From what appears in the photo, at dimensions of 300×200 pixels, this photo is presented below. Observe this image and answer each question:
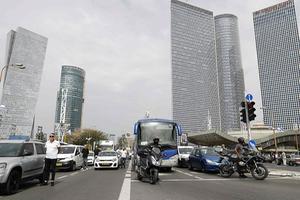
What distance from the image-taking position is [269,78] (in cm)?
8444

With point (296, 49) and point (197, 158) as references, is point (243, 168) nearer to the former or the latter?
point (197, 158)

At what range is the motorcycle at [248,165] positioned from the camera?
40.2 ft

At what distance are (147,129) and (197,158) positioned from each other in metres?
3.46

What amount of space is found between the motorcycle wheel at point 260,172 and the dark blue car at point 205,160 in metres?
3.38

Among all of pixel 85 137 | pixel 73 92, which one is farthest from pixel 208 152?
pixel 73 92

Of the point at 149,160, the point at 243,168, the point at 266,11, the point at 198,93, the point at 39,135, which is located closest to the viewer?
the point at 149,160

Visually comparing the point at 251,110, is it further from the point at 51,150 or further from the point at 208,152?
the point at 51,150

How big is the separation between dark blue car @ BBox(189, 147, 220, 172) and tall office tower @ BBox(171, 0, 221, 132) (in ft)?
394

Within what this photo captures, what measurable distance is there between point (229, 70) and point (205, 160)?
507ft

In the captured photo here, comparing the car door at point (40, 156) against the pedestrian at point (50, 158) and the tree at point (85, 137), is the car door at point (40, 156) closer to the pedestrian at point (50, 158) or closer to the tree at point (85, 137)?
the pedestrian at point (50, 158)

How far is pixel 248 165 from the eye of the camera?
41.3ft

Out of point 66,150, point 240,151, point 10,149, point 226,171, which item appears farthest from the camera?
point 66,150

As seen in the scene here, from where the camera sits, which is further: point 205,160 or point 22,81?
point 22,81

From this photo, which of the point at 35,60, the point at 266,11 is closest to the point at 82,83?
the point at 35,60
